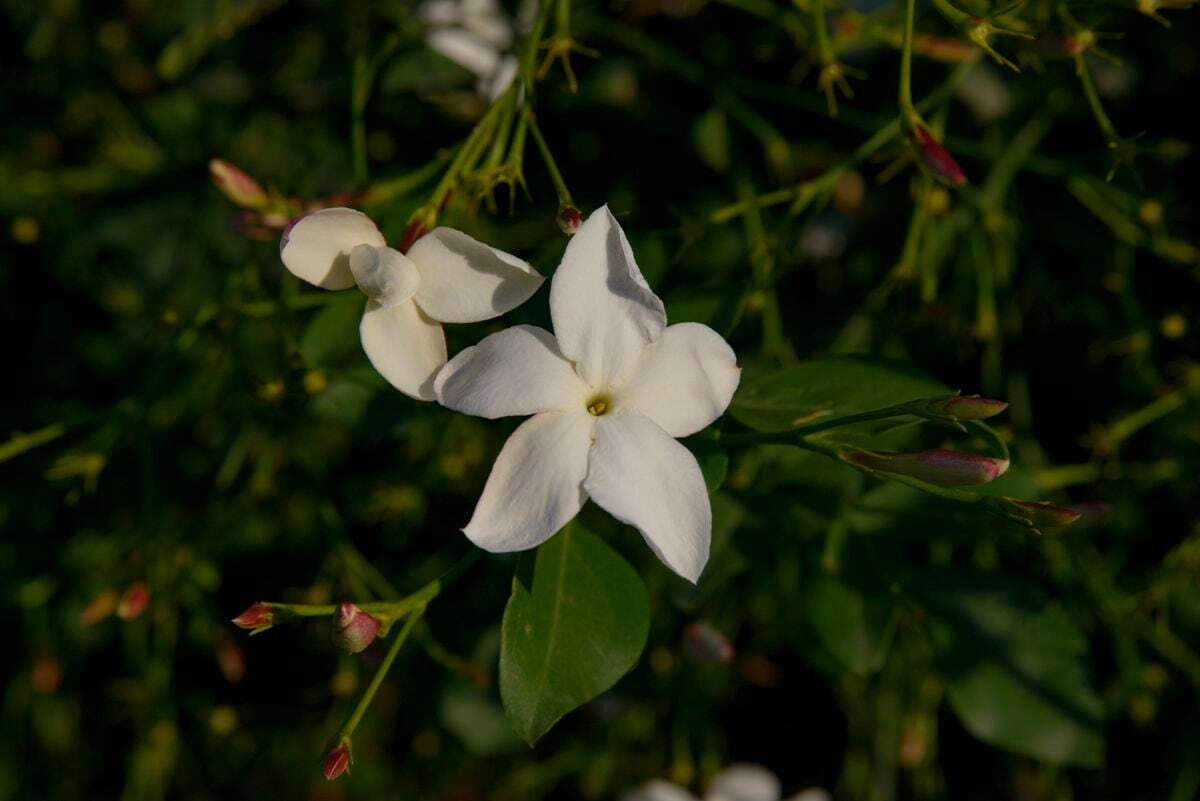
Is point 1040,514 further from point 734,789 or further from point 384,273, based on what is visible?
point 734,789

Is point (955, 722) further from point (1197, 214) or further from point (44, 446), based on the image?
point (44, 446)

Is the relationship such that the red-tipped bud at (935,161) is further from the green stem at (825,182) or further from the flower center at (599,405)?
the flower center at (599,405)

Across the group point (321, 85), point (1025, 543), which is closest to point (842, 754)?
point (1025, 543)

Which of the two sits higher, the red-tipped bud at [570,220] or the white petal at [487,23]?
the red-tipped bud at [570,220]

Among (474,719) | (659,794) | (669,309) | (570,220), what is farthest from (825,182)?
(474,719)

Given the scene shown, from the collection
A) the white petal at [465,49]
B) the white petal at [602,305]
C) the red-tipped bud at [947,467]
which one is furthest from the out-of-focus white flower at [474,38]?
the red-tipped bud at [947,467]

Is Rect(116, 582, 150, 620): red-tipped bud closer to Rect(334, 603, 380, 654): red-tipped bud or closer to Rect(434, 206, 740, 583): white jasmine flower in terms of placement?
Rect(334, 603, 380, 654): red-tipped bud
